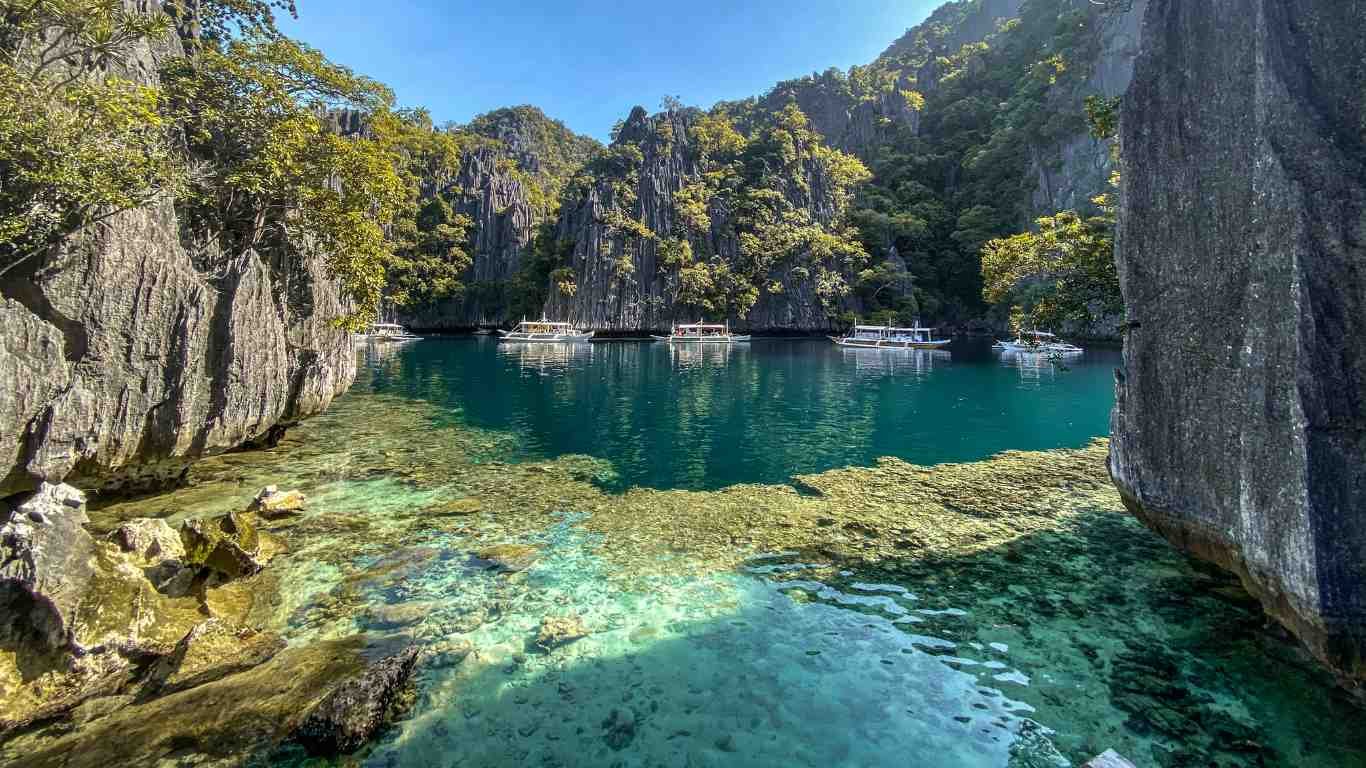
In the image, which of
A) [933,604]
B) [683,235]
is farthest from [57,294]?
[683,235]

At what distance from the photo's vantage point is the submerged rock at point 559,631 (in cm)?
648

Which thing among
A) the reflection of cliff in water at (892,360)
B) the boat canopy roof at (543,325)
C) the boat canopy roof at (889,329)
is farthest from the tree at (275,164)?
the boat canopy roof at (889,329)

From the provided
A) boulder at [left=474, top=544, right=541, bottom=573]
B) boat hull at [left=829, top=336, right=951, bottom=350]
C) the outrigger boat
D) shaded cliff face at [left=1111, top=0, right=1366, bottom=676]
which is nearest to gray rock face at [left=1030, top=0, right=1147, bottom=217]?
the outrigger boat

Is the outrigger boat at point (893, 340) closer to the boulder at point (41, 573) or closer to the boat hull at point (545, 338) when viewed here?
the boat hull at point (545, 338)

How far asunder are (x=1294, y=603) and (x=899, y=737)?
340 cm

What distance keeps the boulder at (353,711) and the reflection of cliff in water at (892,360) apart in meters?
34.5

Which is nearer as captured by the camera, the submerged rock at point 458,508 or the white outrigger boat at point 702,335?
the submerged rock at point 458,508

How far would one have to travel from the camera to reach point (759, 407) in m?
24.8

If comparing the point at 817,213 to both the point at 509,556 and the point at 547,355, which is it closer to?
the point at 547,355

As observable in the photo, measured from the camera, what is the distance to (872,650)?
21.0ft

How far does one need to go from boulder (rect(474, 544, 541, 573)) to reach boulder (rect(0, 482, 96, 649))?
4269 mm

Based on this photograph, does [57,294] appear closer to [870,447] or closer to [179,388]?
[179,388]

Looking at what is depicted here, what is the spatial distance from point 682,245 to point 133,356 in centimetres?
6565

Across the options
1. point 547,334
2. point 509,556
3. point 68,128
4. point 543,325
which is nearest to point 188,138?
point 68,128
